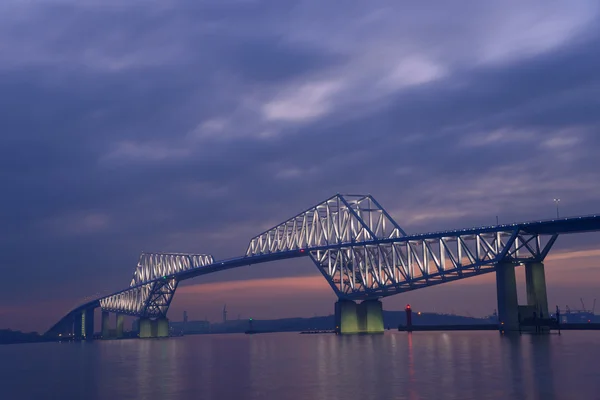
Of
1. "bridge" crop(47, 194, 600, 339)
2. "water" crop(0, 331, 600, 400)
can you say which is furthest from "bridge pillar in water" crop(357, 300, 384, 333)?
"water" crop(0, 331, 600, 400)

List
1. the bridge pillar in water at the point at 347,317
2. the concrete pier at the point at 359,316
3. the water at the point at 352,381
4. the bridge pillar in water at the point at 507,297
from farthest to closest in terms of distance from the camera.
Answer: the concrete pier at the point at 359,316 → the bridge pillar in water at the point at 347,317 → the bridge pillar in water at the point at 507,297 → the water at the point at 352,381

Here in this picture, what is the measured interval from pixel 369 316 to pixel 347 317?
5426mm

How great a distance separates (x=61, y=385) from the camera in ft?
173

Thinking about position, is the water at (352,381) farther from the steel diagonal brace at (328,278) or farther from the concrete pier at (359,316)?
the steel diagonal brace at (328,278)

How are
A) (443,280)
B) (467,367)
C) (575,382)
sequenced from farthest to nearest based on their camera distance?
(443,280) < (467,367) < (575,382)

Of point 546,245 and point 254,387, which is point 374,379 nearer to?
point 254,387

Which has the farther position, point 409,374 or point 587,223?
point 587,223

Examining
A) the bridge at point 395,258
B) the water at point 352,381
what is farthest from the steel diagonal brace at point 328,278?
the water at point 352,381

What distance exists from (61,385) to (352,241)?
120m

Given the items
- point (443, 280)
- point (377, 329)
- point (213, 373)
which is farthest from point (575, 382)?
point (377, 329)

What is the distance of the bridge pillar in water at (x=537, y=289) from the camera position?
4562 inches

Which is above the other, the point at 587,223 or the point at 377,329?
the point at 587,223

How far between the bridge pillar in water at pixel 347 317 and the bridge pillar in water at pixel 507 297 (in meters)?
48.9

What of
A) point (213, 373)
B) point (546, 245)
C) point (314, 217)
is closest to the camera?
point (213, 373)
